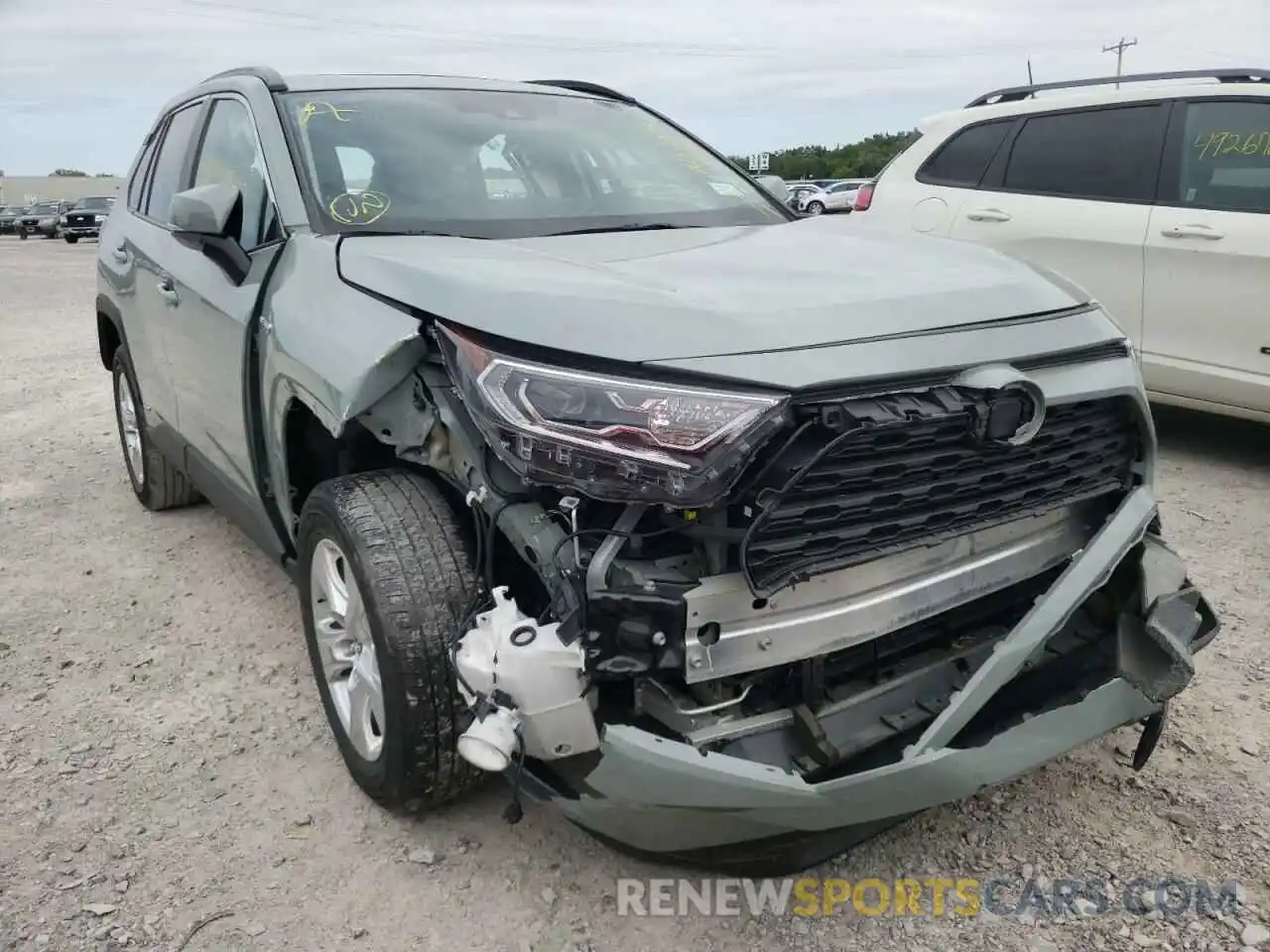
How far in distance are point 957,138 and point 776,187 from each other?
8.31 ft

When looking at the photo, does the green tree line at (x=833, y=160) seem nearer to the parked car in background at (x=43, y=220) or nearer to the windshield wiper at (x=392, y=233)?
the parked car in background at (x=43, y=220)

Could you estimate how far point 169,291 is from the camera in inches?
140

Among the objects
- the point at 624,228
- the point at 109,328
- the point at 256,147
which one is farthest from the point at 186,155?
the point at 624,228

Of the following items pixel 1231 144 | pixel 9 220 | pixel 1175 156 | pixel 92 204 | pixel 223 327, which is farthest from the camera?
pixel 9 220

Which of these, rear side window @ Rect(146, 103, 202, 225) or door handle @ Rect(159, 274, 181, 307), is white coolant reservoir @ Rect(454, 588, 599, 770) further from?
rear side window @ Rect(146, 103, 202, 225)

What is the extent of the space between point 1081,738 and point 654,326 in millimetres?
1238

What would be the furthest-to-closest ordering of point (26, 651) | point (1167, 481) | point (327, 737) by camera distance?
1. point (1167, 481)
2. point (26, 651)
3. point (327, 737)

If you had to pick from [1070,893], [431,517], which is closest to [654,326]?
[431,517]

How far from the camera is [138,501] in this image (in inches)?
194

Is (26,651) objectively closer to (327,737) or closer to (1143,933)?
(327,737)

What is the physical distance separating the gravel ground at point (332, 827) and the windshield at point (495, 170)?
4.83ft

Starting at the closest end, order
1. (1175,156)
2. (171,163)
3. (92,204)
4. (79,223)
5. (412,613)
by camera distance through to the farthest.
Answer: (412,613) < (171,163) < (1175,156) < (79,223) < (92,204)

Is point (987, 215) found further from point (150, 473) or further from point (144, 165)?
point (150, 473)

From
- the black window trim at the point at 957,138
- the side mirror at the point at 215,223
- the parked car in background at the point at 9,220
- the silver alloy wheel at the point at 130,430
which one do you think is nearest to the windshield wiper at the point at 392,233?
the side mirror at the point at 215,223
